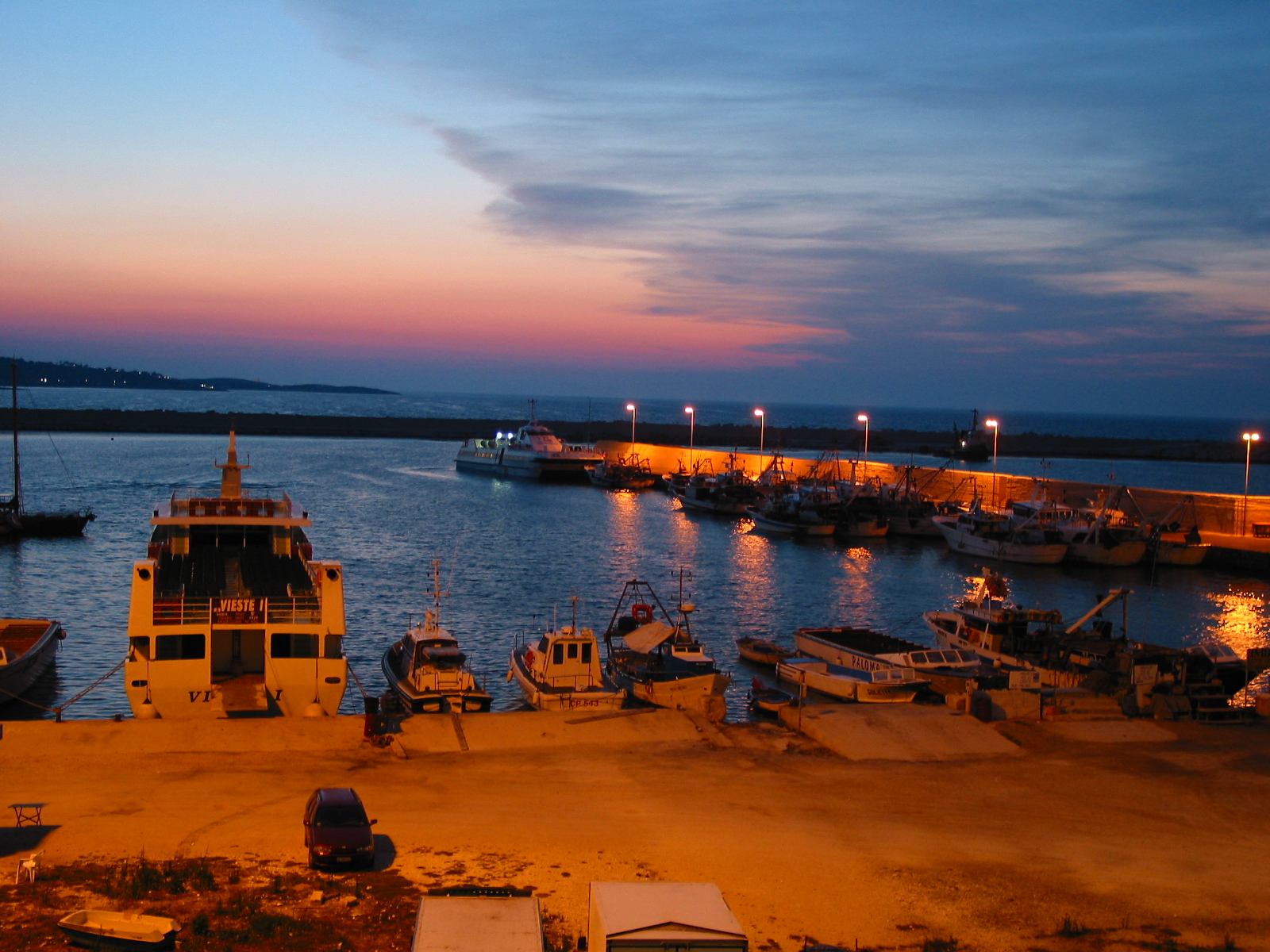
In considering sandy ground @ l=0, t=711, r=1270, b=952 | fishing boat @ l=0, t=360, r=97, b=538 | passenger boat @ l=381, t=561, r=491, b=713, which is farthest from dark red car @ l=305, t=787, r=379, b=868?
fishing boat @ l=0, t=360, r=97, b=538

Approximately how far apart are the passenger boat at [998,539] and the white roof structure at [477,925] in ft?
167

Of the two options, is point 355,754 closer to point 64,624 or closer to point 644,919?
point 644,919

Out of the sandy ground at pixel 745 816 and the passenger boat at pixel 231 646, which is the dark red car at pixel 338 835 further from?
the passenger boat at pixel 231 646

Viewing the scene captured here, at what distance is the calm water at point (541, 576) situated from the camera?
3594 cm

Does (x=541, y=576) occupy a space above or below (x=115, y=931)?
below

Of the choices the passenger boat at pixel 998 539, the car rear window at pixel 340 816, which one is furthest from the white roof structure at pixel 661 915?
the passenger boat at pixel 998 539

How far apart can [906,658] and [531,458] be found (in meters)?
79.2

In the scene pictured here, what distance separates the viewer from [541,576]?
48062 millimetres

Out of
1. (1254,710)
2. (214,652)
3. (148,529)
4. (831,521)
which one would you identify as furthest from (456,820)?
(831,521)

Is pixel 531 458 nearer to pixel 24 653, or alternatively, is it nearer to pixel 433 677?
pixel 24 653

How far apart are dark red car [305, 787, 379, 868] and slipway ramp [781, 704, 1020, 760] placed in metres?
9.73

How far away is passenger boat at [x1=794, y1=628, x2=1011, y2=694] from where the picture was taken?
27984mm

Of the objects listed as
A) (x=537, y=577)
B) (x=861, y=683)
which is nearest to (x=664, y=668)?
(x=861, y=683)

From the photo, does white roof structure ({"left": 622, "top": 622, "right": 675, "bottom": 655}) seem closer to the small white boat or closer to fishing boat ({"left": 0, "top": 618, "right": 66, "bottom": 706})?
fishing boat ({"left": 0, "top": 618, "right": 66, "bottom": 706})
